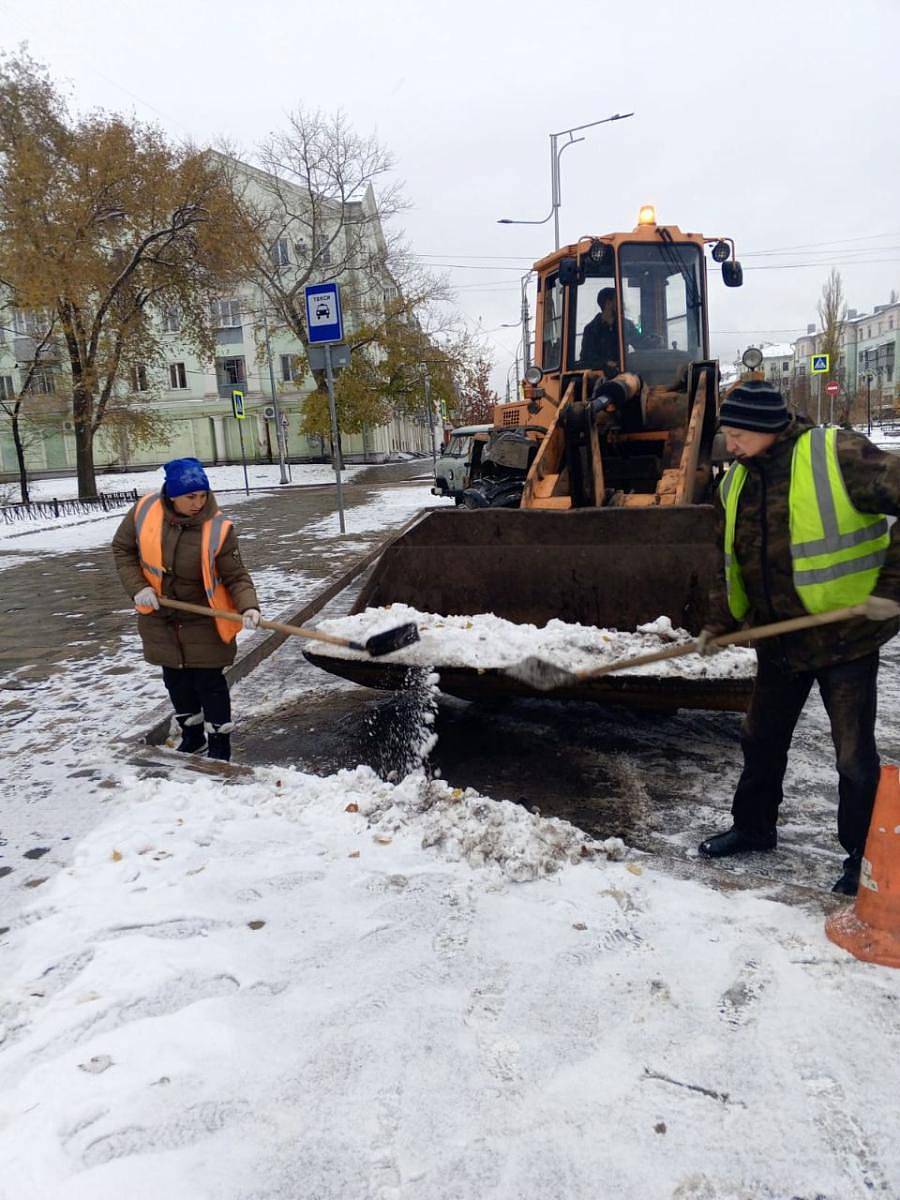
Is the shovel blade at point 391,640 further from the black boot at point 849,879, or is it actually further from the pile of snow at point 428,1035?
the black boot at point 849,879

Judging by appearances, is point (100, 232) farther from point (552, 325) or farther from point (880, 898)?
point (880, 898)

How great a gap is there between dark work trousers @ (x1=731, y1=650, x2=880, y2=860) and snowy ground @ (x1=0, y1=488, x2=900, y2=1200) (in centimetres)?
47

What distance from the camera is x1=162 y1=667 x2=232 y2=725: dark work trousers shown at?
4.08 metres

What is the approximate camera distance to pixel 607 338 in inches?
294

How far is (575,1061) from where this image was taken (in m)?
2.03

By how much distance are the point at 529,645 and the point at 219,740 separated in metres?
1.61

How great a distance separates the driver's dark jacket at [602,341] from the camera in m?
7.45

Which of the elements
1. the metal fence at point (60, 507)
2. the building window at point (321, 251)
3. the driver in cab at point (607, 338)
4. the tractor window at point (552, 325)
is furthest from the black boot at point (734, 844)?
the building window at point (321, 251)

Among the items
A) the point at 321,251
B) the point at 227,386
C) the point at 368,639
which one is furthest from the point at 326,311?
the point at 227,386

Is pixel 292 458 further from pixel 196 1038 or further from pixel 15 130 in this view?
pixel 196 1038

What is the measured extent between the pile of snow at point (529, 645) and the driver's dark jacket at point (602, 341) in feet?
11.6

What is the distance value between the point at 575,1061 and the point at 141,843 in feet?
6.00

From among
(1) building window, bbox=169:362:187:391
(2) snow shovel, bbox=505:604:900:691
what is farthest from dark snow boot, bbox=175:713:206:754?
(1) building window, bbox=169:362:187:391

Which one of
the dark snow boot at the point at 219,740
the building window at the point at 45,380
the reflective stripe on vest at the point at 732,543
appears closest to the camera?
the reflective stripe on vest at the point at 732,543
